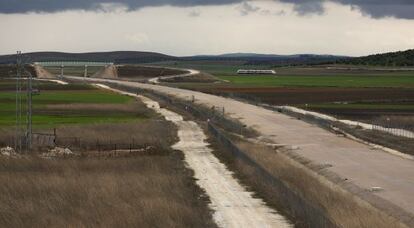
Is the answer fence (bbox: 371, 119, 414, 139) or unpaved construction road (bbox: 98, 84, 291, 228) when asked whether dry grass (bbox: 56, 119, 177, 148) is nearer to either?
unpaved construction road (bbox: 98, 84, 291, 228)

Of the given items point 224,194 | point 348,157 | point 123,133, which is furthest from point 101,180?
point 123,133

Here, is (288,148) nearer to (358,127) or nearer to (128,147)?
(128,147)

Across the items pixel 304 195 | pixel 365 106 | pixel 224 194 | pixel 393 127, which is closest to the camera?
pixel 304 195

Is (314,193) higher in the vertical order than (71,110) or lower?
higher

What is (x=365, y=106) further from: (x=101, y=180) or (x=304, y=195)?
(x=304, y=195)

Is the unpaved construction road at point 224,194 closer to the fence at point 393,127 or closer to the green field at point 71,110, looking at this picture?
the fence at point 393,127

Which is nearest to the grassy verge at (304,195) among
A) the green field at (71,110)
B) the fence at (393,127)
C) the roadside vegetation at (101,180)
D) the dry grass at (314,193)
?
the dry grass at (314,193)

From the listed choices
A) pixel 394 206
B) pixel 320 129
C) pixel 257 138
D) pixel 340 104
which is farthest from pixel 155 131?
pixel 340 104
